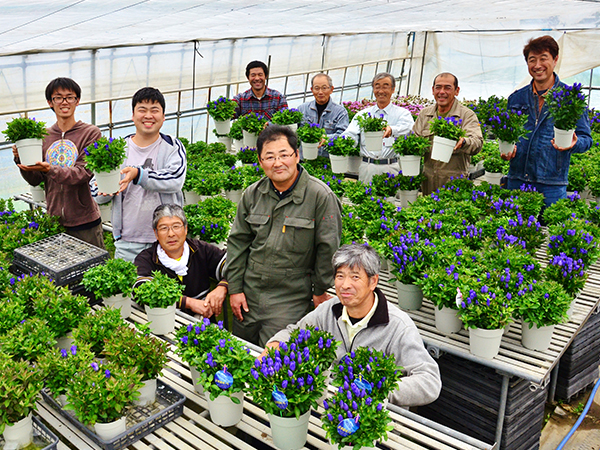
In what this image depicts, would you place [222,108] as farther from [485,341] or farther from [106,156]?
[485,341]

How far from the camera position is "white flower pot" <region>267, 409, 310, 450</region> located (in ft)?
7.88

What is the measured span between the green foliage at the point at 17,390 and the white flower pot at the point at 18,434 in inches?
1.0

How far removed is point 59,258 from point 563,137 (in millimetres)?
4700

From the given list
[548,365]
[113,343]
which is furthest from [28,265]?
[548,365]

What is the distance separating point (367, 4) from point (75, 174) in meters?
4.68

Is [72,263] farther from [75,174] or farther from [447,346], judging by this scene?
[447,346]

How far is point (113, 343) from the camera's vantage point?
279 cm

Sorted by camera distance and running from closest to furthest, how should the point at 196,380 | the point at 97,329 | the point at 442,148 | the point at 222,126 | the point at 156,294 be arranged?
the point at 196,380 < the point at 97,329 < the point at 156,294 < the point at 442,148 < the point at 222,126

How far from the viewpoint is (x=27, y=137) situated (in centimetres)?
479

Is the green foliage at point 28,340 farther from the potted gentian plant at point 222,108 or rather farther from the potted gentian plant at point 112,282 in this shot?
the potted gentian plant at point 222,108

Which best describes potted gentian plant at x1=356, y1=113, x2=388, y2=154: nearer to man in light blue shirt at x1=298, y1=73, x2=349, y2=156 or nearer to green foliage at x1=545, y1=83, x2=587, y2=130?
man in light blue shirt at x1=298, y1=73, x2=349, y2=156

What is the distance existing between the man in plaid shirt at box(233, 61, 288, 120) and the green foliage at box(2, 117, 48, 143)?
3250 mm

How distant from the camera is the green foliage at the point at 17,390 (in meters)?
2.33

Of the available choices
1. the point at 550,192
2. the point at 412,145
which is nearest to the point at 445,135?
the point at 412,145
